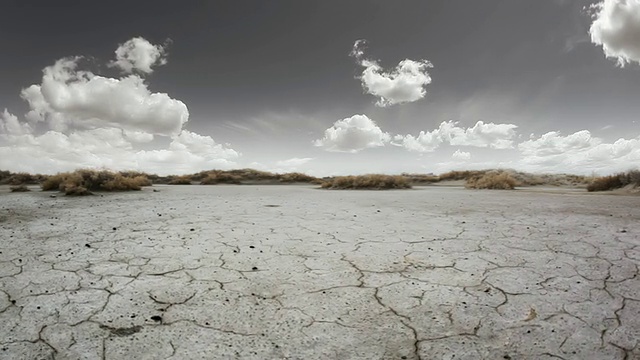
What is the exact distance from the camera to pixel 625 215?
3.97m

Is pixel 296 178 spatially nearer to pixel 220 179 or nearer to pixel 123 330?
pixel 220 179

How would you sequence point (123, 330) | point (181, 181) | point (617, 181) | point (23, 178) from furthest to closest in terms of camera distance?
point (181, 181), point (23, 178), point (617, 181), point (123, 330)

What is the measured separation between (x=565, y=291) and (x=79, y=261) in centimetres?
303

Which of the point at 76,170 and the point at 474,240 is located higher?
the point at 76,170

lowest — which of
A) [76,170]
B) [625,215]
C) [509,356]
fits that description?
[509,356]

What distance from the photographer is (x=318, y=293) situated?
5.60ft

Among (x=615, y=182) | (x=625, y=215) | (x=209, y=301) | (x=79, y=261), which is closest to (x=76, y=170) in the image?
(x=79, y=261)

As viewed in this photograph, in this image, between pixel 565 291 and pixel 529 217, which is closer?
pixel 565 291

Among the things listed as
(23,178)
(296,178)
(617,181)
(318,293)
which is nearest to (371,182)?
(296,178)

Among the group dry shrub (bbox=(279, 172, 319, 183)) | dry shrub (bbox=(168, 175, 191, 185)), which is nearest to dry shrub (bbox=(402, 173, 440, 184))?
dry shrub (bbox=(279, 172, 319, 183))

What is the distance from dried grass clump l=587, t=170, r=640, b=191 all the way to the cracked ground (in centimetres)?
698

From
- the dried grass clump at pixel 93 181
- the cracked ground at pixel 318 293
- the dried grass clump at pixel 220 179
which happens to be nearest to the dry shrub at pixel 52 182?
the dried grass clump at pixel 93 181

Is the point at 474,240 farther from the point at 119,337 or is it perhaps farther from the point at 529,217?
the point at 119,337

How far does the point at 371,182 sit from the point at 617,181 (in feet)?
22.2
